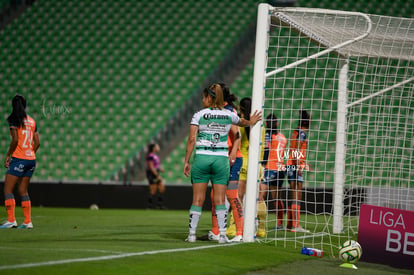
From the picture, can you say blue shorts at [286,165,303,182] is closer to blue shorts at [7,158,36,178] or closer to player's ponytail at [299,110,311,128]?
player's ponytail at [299,110,311,128]

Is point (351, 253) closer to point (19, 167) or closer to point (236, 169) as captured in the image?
point (236, 169)

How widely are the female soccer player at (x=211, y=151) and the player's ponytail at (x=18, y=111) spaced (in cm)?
299

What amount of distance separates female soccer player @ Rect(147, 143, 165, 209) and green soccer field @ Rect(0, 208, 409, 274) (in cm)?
833

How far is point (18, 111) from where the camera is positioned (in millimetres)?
8812

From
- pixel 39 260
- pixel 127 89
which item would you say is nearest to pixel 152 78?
pixel 127 89

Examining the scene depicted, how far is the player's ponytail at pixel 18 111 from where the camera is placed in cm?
880

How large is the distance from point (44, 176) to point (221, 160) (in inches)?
464

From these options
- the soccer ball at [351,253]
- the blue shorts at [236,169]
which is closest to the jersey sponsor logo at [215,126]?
the blue shorts at [236,169]

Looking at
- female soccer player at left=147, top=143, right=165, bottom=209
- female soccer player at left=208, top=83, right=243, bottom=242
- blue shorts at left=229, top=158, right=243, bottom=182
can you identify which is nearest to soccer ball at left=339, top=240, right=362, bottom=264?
female soccer player at left=208, top=83, right=243, bottom=242

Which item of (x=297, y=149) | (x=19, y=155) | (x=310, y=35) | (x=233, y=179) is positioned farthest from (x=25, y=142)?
(x=310, y=35)

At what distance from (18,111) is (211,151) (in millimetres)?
3254

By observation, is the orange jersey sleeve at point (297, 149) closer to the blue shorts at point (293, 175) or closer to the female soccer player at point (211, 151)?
the blue shorts at point (293, 175)

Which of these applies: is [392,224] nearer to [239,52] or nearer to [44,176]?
[44,176]

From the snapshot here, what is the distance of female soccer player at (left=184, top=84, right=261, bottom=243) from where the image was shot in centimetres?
720
